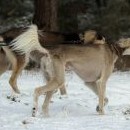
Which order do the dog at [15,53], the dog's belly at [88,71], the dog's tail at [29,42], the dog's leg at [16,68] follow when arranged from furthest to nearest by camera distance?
the dog's leg at [16,68] < the dog at [15,53] < the dog's belly at [88,71] < the dog's tail at [29,42]

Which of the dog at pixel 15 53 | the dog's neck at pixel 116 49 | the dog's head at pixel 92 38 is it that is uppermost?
the dog's head at pixel 92 38

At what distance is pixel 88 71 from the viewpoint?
8.69 m

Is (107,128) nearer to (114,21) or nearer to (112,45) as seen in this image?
(112,45)

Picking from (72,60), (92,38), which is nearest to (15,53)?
(92,38)

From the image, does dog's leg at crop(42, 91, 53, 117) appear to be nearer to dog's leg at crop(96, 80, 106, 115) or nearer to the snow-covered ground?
the snow-covered ground

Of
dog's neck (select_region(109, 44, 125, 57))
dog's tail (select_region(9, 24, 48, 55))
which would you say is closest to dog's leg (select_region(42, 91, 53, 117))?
dog's tail (select_region(9, 24, 48, 55))

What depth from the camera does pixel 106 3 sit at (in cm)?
2053

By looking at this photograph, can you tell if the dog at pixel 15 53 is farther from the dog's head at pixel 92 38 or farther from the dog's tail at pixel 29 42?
the dog's tail at pixel 29 42

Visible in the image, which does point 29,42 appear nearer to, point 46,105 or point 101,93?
point 46,105

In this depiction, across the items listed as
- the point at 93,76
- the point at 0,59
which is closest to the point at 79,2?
the point at 0,59

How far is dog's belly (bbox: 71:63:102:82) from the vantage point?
856cm

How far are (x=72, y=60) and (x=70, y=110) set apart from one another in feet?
3.07

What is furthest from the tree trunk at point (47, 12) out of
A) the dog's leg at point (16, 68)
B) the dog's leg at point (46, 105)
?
the dog's leg at point (46, 105)

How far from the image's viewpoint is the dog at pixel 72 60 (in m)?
8.13
